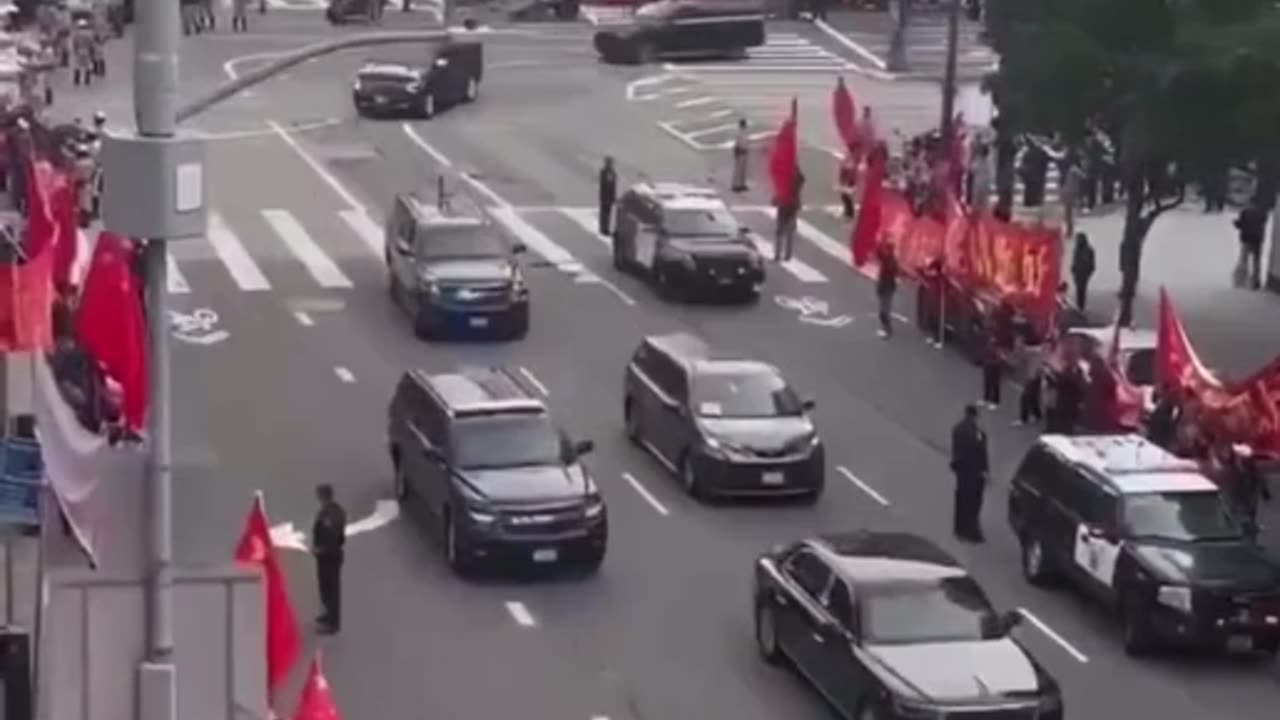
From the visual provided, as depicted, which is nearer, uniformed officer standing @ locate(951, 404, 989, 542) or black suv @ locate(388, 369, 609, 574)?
black suv @ locate(388, 369, 609, 574)

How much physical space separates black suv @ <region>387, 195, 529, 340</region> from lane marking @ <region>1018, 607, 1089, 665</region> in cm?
1372

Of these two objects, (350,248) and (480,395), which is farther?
(350,248)

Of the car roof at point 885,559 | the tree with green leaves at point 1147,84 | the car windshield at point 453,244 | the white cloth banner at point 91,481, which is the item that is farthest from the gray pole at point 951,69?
the white cloth banner at point 91,481

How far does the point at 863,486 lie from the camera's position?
32.9 m

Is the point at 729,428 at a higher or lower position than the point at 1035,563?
higher

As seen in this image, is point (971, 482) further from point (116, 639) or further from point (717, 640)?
point (116, 639)

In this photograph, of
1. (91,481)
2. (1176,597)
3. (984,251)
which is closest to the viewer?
(91,481)

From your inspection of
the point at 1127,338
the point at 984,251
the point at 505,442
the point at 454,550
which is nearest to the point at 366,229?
the point at 984,251

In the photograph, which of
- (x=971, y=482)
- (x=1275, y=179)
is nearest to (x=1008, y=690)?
(x=971, y=482)

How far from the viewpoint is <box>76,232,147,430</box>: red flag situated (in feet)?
81.4

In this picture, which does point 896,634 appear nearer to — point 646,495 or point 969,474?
point 969,474

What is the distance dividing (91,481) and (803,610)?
7016 millimetres

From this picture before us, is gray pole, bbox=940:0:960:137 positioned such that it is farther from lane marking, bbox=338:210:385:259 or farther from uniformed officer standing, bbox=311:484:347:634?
uniformed officer standing, bbox=311:484:347:634

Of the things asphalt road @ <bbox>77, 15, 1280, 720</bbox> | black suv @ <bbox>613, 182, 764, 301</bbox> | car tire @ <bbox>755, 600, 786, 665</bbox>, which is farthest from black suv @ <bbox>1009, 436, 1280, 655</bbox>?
black suv @ <bbox>613, 182, 764, 301</bbox>
